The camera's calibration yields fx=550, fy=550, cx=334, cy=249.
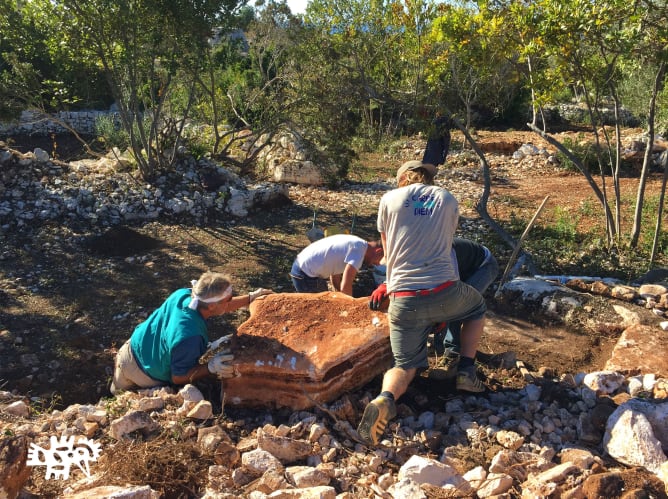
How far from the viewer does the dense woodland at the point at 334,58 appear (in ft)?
16.7

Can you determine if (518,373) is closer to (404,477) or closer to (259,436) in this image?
(404,477)

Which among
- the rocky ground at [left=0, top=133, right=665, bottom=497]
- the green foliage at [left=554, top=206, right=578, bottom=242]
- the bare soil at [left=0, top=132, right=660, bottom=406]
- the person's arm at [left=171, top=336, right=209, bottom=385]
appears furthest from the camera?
the green foliage at [left=554, top=206, right=578, bottom=242]

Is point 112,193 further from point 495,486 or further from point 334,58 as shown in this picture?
point 495,486

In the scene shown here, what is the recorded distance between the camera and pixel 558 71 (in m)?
5.45

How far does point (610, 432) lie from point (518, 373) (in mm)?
953

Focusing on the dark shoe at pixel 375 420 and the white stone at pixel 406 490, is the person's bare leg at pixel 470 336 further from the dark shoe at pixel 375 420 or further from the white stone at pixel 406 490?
the white stone at pixel 406 490

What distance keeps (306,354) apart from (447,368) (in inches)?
36.8

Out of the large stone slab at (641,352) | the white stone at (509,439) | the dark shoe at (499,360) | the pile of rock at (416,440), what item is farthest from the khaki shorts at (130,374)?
the large stone slab at (641,352)

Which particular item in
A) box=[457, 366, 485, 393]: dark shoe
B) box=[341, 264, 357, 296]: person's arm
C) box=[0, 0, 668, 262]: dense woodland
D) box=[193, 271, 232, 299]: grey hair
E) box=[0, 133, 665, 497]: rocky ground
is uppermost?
box=[0, 0, 668, 262]: dense woodland

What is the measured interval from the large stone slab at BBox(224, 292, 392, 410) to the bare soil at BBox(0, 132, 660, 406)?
3.04ft

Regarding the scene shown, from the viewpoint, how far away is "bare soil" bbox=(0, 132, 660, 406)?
14.1 feet

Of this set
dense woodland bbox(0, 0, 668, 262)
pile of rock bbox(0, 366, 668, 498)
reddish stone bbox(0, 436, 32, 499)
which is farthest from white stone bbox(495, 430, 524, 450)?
dense woodland bbox(0, 0, 668, 262)

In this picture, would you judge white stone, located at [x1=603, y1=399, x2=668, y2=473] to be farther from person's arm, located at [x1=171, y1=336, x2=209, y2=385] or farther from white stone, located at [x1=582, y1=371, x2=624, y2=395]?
person's arm, located at [x1=171, y1=336, x2=209, y2=385]

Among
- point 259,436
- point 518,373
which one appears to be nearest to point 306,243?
point 518,373
